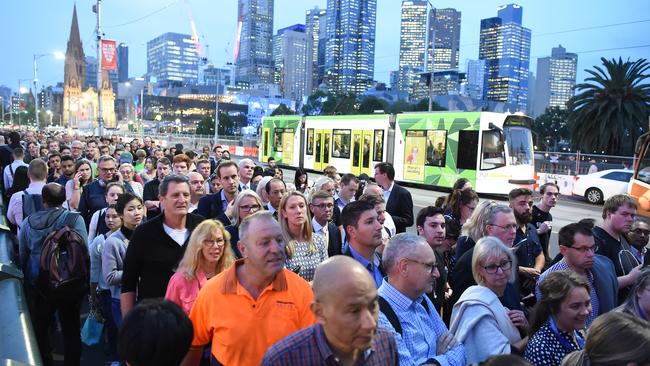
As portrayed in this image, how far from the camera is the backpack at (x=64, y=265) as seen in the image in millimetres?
4754

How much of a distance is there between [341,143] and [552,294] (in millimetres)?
22769

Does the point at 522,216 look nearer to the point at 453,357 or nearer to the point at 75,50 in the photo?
the point at 453,357

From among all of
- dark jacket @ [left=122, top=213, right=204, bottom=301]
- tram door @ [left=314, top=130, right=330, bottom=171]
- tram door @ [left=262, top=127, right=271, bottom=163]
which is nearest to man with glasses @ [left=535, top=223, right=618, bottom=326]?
dark jacket @ [left=122, top=213, right=204, bottom=301]

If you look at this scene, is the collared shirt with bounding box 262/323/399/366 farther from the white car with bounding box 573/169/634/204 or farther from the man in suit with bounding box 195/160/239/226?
the white car with bounding box 573/169/634/204

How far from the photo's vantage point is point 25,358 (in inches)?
121

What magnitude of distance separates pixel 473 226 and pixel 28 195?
554 cm

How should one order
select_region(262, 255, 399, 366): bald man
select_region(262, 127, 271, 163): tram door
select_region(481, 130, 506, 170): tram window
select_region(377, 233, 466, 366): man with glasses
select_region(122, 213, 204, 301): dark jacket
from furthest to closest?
select_region(262, 127, 271, 163): tram door, select_region(481, 130, 506, 170): tram window, select_region(122, 213, 204, 301): dark jacket, select_region(377, 233, 466, 366): man with glasses, select_region(262, 255, 399, 366): bald man

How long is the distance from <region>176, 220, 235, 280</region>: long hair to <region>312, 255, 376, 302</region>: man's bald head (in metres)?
1.63

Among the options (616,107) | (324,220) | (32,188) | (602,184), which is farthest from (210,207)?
(616,107)

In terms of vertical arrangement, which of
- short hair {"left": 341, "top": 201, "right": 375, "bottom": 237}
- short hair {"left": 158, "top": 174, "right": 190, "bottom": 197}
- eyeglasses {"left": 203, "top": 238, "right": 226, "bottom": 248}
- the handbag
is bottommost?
the handbag

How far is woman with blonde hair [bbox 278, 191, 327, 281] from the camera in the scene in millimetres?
4392

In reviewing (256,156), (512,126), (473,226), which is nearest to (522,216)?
(473,226)

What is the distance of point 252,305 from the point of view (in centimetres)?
292

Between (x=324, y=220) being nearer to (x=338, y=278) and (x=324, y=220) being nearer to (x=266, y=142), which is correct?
(x=338, y=278)
